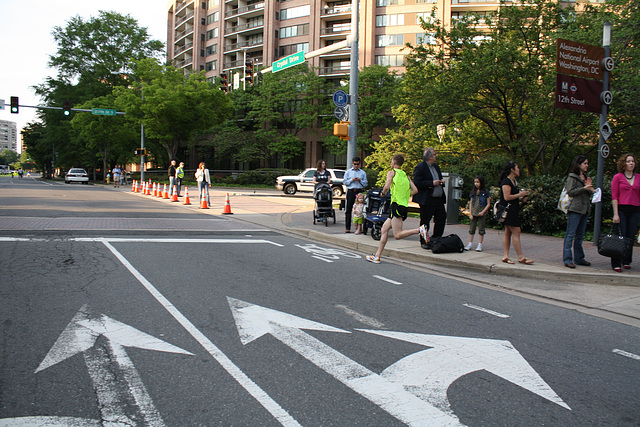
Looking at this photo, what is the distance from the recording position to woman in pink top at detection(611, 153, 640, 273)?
25.7ft

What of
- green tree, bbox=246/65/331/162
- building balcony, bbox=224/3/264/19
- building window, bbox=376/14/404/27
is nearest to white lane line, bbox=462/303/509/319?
green tree, bbox=246/65/331/162

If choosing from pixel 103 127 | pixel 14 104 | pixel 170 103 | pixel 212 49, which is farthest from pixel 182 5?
pixel 14 104

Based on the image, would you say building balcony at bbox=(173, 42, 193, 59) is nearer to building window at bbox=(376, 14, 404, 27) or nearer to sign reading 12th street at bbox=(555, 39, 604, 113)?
building window at bbox=(376, 14, 404, 27)

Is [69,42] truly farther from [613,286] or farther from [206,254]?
[613,286]

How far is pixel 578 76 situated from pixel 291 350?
813 cm

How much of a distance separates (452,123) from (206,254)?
1265cm

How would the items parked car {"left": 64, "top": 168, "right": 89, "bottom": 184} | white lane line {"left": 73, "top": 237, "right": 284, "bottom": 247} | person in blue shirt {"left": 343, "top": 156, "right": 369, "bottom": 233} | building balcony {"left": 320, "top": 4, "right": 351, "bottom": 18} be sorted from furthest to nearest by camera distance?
building balcony {"left": 320, "top": 4, "right": 351, "bottom": 18}
parked car {"left": 64, "top": 168, "right": 89, "bottom": 184}
person in blue shirt {"left": 343, "top": 156, "right": 369, "bottom": 233}
white lane line {"left": 73, "top": 237, "right": 284, "bottom": 247}

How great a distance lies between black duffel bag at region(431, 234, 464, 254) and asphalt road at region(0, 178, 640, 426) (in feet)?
4.70

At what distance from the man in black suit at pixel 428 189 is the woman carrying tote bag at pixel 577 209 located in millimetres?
2325

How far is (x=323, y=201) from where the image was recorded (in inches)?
532

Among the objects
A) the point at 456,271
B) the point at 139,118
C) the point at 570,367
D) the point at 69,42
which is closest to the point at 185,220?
the point at 456,271

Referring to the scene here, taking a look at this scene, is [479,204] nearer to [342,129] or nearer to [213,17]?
[342,129]

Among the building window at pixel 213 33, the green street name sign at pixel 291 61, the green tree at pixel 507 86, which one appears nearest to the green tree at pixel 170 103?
the building window at pixel 213 33

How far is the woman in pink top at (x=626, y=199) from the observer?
784 centimetres
